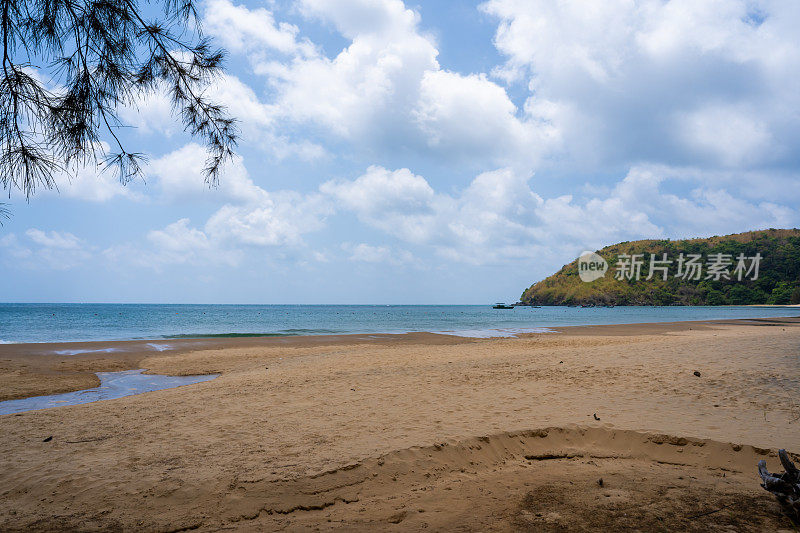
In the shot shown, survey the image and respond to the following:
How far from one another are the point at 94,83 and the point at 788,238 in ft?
454

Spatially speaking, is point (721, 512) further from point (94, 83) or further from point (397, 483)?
point (94, 83)

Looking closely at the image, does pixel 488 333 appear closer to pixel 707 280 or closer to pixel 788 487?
pixel 788 487

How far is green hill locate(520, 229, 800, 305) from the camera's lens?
9625 centimetres

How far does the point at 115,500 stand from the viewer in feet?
14.1

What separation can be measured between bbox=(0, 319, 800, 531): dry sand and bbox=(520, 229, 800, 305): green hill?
11458 cm

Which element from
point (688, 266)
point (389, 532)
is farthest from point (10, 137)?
point (688, 266)

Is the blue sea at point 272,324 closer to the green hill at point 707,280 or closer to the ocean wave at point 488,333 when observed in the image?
the ocean wave at point 488,333

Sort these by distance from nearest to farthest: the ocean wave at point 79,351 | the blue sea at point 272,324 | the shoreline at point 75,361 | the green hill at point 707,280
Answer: the shoreline at point 75,361, the ocean wave at point 79,351, the blue sea at point 272,324, the green hill at point 707,280

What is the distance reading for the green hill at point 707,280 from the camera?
96.2 meters

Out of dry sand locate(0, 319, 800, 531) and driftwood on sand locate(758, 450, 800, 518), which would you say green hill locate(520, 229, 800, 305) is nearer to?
dry sand locate(0, 319, 800, 531)

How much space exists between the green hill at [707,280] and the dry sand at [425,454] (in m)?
115

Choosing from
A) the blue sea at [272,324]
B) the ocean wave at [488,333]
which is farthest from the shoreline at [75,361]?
the ocean wave at [488,333]

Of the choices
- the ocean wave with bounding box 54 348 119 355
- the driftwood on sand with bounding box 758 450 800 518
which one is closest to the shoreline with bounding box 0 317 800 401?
the ocean wave with bounding box 54 348 119 355

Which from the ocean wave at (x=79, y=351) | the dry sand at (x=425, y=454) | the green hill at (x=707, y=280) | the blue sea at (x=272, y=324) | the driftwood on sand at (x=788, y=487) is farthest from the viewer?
the green hill at (x=707, y=280)
